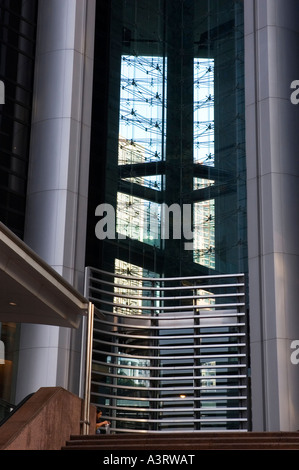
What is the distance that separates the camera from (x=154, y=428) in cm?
2323

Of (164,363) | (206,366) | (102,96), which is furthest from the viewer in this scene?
(102,96)

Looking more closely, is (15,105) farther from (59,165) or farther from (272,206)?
(272,206)

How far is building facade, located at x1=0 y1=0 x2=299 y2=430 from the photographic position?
73.2 feet

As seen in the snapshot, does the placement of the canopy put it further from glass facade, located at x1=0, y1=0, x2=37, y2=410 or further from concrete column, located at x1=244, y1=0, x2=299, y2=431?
concrete column, located at x1=244, y1=0, x2=299, y2=431

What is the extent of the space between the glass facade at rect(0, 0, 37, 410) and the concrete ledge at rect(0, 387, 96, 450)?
10.4 meters

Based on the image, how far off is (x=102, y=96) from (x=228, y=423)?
1003cm

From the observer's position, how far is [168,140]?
2678 cm

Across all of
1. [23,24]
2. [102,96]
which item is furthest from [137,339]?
[23,24]

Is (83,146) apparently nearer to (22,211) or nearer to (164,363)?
(22,211)

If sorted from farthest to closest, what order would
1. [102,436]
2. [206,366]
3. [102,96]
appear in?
1. [102,96]
2. [206,366]
3. [102,436]

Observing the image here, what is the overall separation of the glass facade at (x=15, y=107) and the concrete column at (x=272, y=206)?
6024 mm

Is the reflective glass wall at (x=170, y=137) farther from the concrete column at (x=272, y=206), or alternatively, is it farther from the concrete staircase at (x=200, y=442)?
the concrete staircase at (x=200, y=442)

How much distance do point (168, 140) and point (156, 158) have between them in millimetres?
750

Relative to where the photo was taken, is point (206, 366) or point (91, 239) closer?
point (206, 366)
